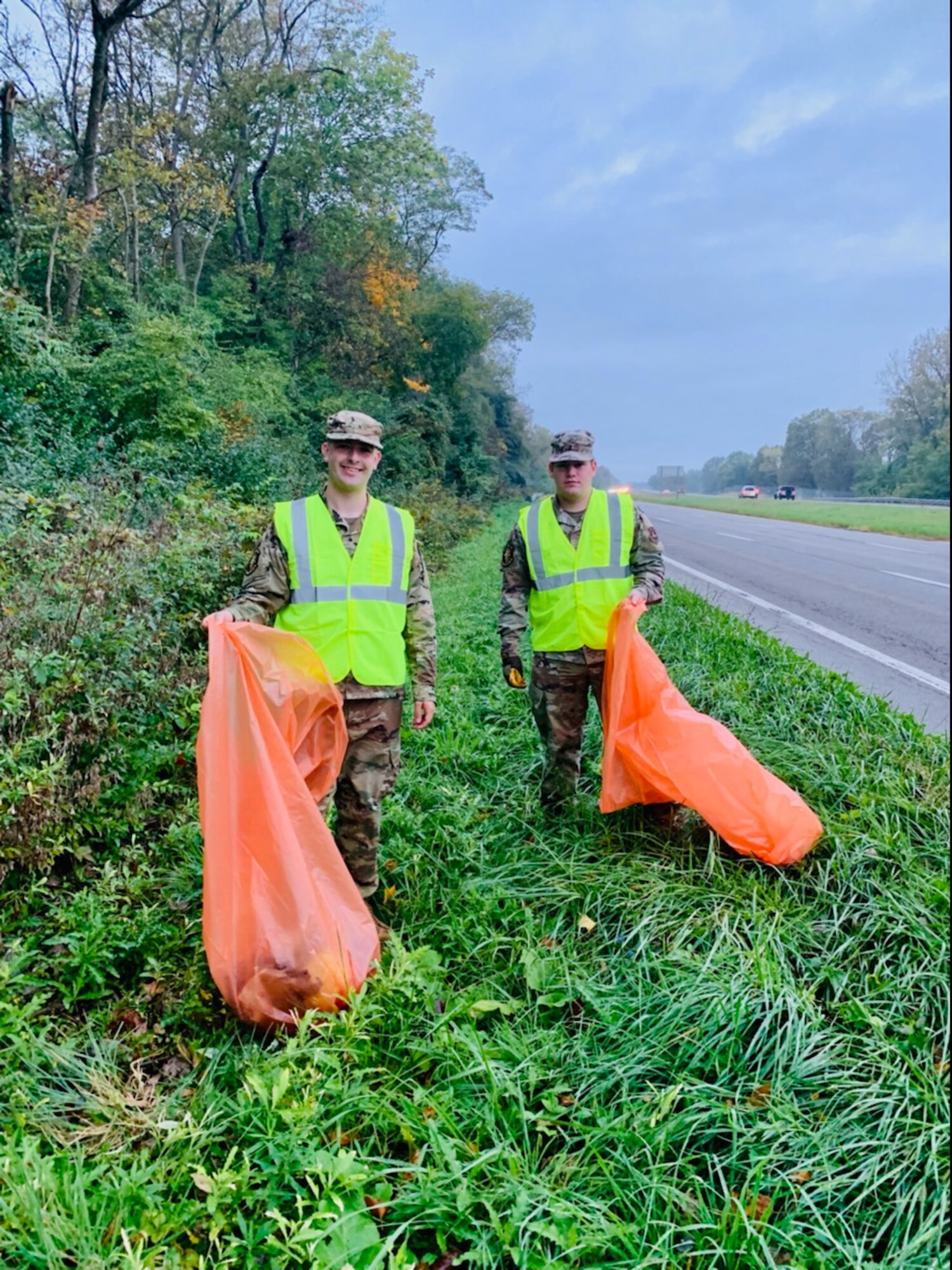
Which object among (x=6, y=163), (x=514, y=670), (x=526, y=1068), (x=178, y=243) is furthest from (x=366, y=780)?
(x=178, y=243)

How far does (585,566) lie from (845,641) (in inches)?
177

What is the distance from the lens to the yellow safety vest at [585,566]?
308cm

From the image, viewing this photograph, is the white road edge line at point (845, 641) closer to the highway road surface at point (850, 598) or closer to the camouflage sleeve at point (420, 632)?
the highway road surface at point (850, 598)

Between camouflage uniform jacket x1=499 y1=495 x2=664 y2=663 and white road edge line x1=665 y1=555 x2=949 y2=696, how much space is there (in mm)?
3178

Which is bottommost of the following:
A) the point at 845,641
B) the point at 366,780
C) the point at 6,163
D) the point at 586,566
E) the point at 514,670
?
the point at 845,641

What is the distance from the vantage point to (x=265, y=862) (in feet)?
6.97

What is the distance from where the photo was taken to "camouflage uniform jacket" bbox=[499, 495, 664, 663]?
3.13 metres

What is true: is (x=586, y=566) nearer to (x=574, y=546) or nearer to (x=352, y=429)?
(x=574, y=546)

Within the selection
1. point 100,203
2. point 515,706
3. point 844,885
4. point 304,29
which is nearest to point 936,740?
point 844,885

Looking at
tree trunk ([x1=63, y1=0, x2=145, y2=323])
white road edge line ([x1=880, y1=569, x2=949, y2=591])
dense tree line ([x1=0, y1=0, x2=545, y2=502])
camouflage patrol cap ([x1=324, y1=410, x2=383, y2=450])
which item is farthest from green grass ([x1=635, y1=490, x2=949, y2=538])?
tree trunk ([x1=63, y1=0, x2=145, y2=323])

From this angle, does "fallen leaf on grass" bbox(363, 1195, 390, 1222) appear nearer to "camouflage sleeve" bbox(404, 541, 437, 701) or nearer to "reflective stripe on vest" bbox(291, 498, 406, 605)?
"camouflage sleeve" bbox(404, 541, 437, 701)

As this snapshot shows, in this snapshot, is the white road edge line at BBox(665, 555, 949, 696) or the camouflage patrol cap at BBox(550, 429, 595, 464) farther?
the white road edge line at BBox(665, 555, 949, 696)

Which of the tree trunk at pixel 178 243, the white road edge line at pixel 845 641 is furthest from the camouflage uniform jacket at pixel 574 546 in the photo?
Answer: the tree trunk at pixel 178 243

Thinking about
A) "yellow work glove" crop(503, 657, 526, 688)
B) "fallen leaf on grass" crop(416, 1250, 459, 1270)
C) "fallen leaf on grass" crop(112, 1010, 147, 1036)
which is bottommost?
"fallen leaf on grass" crop(416, 1250, 459, 1270)
